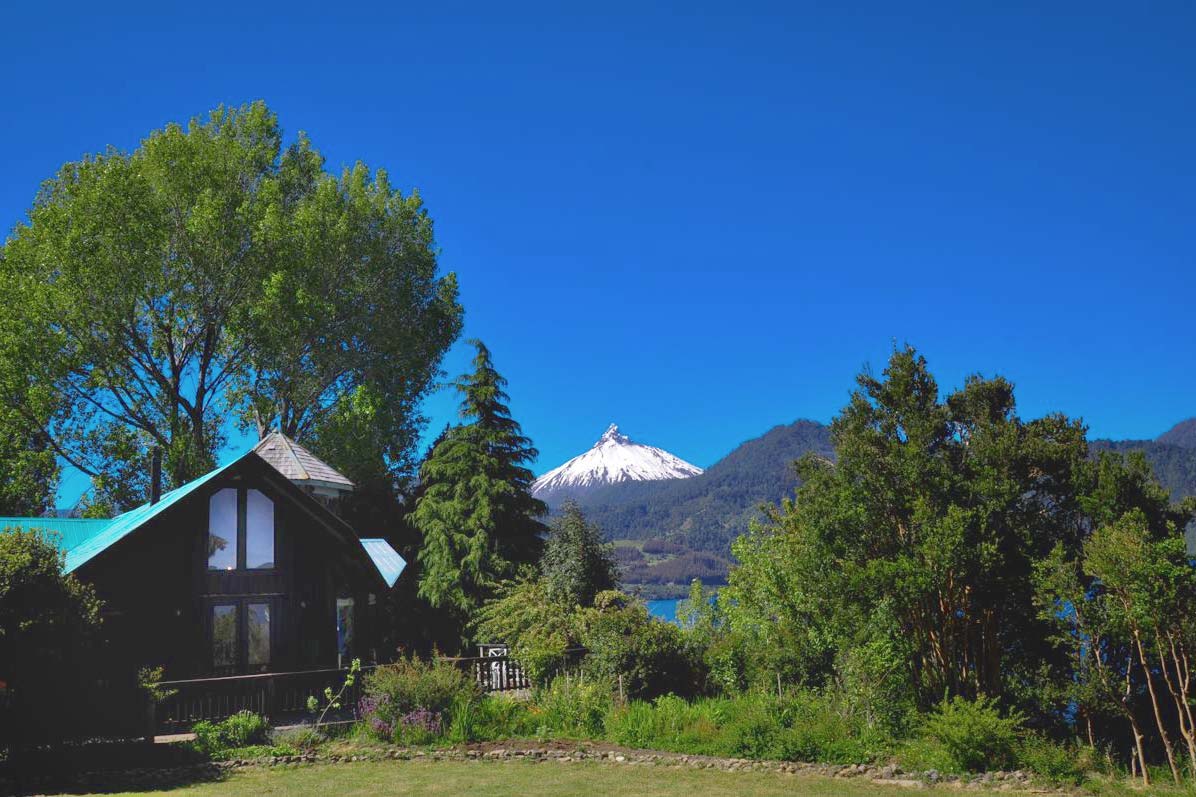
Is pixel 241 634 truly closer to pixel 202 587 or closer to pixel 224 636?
pixel 224 636

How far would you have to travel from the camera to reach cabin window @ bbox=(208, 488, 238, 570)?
931 inches

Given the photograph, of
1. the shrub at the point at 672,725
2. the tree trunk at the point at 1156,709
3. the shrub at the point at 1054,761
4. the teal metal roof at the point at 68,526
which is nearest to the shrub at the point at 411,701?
the shrub at the point at 672,725

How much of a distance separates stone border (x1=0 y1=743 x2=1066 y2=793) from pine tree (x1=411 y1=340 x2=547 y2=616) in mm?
15315

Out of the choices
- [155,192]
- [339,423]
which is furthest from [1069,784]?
[155,192]

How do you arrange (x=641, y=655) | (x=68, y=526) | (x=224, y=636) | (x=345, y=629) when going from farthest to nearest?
(x=345, y=629)
(x=68, y=526)
(x=224, y=636)
(x=641, y=655)

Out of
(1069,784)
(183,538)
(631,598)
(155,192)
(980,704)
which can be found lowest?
(1069,784)

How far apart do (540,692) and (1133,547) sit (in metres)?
12.5

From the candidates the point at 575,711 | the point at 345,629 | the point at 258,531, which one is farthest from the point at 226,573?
the point at 575,711

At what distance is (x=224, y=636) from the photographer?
23.7 meters

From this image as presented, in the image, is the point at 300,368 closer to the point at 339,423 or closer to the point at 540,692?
the point at 339,423

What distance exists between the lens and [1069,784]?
594 inches

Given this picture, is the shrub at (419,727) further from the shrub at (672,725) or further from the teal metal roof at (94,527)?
the teal metal roof at (94,527)

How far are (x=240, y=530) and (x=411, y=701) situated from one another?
287 inches

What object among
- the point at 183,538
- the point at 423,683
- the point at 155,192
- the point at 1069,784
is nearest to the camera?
the point at 1069,784
